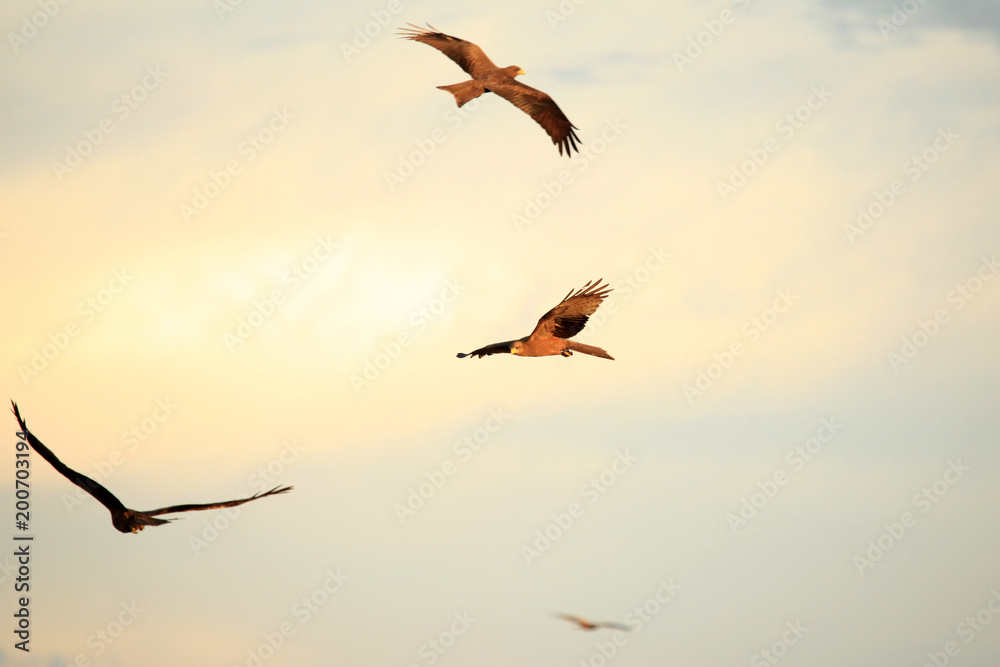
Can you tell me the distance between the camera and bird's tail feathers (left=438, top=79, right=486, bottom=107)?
34562 millimetres

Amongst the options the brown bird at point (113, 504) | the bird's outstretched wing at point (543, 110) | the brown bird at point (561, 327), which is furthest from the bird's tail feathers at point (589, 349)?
the brown bird at point (113, 504)

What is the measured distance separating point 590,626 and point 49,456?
68.1 feet

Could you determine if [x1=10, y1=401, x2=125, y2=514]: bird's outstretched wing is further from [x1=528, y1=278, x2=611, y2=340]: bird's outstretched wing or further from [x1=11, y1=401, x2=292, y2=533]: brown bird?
[x1=528, y1=278, x2=611, y2=340]: bird's outstretched wing

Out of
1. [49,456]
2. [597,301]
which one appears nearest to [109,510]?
[49,456]

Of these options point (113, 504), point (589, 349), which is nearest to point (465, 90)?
point (589, 349)

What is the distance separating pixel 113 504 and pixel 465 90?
1493cm

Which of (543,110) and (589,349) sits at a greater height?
(543,110)

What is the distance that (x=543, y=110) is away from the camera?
36469 mm

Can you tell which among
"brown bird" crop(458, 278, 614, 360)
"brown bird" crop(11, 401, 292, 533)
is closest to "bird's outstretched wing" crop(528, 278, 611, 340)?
"brown bird" crop(458, 278, 614, 360)

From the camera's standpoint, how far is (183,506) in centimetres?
2586

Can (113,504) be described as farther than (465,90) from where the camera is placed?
No


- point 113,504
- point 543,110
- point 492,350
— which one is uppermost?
point 543,110

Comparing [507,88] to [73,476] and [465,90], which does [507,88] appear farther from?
[73,476]

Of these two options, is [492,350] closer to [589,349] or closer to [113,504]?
[589,349]
